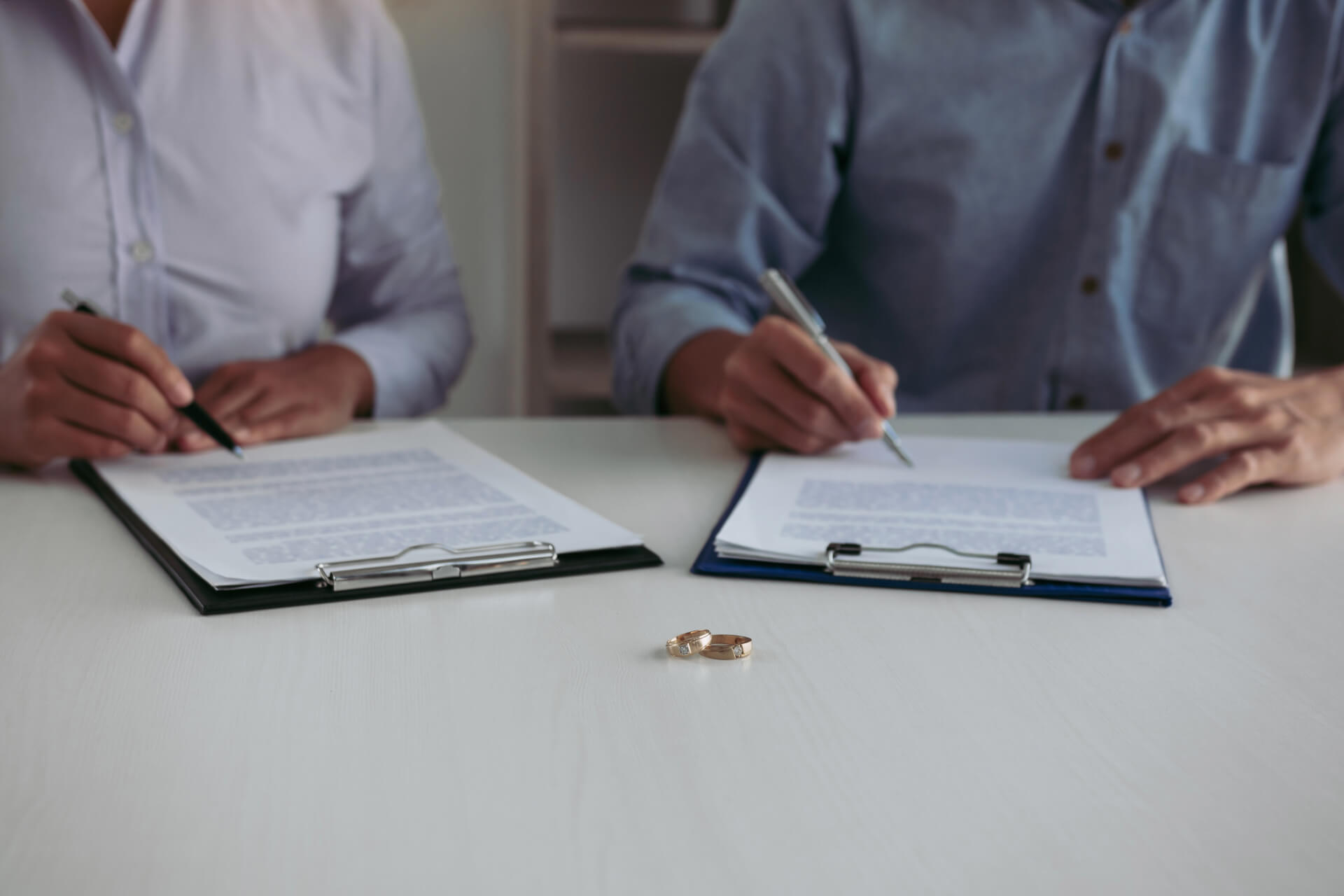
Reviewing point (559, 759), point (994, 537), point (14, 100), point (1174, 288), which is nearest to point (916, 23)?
point (1174, 288)

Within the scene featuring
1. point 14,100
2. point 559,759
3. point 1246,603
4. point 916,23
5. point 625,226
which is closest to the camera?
point 559,759

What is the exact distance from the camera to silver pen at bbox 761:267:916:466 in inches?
31.6

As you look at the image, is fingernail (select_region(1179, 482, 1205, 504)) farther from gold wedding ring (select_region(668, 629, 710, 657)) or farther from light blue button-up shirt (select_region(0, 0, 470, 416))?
light blue button-up shirt (select_region(0, 0, 470, 416))

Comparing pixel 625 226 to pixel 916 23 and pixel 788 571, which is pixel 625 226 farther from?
pixel 788 571

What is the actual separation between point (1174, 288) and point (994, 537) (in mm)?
688

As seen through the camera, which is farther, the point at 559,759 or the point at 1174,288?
the point at 1174,288

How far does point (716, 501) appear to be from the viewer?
0.73 m

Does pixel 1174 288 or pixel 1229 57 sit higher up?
pixel 1229 57

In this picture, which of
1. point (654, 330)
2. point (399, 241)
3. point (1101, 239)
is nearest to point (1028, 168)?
point (1101, 239)

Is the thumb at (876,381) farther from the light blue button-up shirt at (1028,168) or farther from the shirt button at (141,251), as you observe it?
the shirt button at (141,251)

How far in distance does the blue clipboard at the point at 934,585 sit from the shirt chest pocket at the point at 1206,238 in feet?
2.34

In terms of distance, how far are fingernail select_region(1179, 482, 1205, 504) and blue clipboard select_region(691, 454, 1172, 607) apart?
7.6 inches

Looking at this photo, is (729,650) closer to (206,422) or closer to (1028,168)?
(206,422)

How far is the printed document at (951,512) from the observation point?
1.97ft
